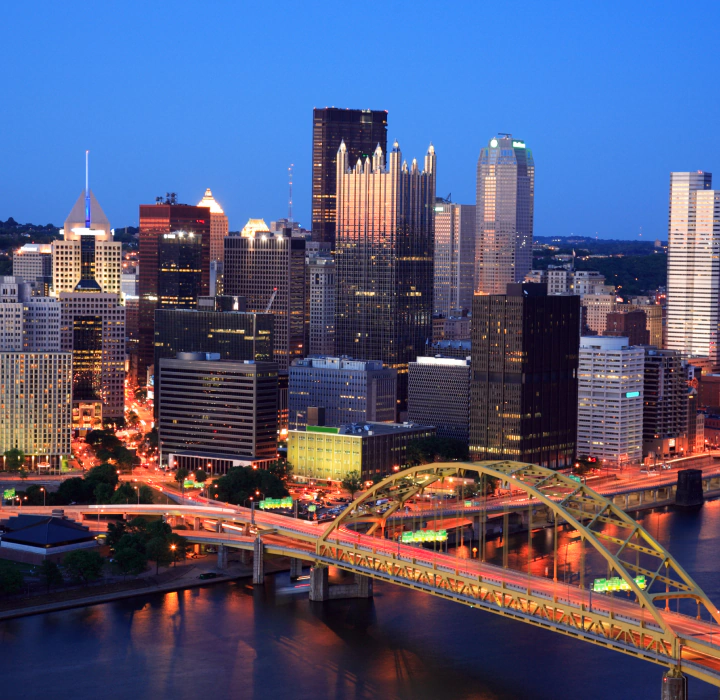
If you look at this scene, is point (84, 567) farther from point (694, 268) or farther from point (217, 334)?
point (694, 268)

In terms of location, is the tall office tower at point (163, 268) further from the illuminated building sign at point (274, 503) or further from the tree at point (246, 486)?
the illuminated building sign at point (274, 503)

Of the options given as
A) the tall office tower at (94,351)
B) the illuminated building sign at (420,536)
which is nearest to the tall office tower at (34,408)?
the tall office tower at (94,351)

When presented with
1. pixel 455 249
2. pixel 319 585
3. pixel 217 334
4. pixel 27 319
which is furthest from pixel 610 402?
pixel 455 249

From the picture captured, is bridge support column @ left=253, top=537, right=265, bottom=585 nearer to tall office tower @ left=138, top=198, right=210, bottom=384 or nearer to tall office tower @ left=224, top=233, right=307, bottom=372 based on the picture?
tall office tower @ left=224, top=233, right=307, bottom=372

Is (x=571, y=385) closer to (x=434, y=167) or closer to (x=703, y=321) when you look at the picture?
(x=434, y=167)

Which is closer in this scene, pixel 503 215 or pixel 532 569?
pixel 532 569

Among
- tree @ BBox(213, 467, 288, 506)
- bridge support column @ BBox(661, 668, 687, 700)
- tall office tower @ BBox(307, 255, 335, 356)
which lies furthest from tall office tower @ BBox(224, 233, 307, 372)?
bridge support column @ BBox(661, 668, 687, 700)
